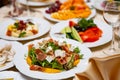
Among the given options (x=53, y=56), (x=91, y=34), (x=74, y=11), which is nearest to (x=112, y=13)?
(x=91, y=34)

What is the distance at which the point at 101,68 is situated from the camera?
803 millimetres

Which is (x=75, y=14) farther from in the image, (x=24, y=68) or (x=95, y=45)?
(x=24, y=68)

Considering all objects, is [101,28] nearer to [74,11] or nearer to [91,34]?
[91,34]

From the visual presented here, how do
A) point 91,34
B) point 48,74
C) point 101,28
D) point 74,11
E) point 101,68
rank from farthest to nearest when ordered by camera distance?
point 74,11 < point 101,28 < point 91,34 < point 48,74 < point 101,68

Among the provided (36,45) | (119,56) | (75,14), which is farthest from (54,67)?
(75,14)

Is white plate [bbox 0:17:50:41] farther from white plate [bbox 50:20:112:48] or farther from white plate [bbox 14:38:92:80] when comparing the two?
white plate [bbox 14:38:92:80]

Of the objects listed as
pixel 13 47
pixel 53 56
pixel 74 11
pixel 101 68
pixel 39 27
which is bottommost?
pixel 101 68

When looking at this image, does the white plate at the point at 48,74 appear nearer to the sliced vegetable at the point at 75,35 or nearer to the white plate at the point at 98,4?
the sliced vegetable at the point at 75,35

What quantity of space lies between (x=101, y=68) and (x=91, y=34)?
1.59 feet

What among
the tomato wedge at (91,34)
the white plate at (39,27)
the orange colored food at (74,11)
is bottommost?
the tomato wedge at (91,34)

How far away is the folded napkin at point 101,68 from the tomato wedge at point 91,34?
429 millimetres

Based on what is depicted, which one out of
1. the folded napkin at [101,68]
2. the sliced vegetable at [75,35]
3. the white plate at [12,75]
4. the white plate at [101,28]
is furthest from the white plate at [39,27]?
the folded napkin at [101,68]

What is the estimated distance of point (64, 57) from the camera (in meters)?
1.04

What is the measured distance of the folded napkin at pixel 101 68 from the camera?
79 cm
